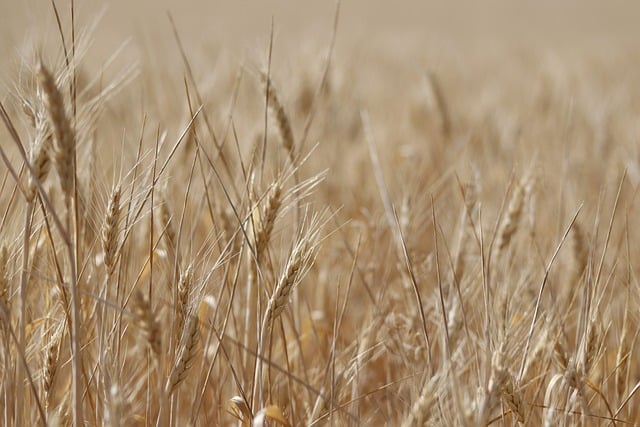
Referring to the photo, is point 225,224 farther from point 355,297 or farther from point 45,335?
point 355,297

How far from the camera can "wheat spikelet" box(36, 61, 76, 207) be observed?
0.67 metres

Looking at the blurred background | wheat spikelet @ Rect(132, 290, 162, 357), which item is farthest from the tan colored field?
the blurred background

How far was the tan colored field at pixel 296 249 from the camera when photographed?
0.80 m

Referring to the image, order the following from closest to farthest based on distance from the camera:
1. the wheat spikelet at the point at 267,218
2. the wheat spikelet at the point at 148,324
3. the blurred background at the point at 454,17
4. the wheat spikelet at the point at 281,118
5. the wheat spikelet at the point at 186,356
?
the wheat spikelet at the point at 148,324 < the wheat spikelet at the point at 186,356 < the wheat spikelet at the point at 267,218 < the wheat spikelet at the point at 281,118 < the blurred background at the point at 454,17

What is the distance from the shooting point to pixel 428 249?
196 cm

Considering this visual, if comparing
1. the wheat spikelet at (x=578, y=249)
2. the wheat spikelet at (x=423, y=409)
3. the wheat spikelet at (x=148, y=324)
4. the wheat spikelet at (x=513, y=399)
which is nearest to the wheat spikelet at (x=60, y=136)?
the wheat spikelet at (x=148, y=324)

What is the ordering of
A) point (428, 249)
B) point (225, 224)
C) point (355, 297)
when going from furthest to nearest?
point (428, 249) → point (355, 297) → point (225, 224)

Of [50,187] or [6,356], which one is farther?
[50,187]

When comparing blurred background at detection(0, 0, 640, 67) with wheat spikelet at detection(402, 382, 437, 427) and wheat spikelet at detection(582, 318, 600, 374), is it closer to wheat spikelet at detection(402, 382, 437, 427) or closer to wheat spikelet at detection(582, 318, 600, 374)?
wheat spikelet at detection(582, 318, 600, 374)

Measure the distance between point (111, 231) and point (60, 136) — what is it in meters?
0.15

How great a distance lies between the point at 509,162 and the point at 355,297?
2.34ft

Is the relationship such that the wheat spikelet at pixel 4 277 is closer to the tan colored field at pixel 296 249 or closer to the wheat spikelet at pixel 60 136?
the tan colored field at pixel 296 249

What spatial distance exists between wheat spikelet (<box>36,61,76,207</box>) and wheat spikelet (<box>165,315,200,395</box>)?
0.61 ft

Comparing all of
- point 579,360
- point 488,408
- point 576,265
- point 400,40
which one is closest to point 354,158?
point 576,265
